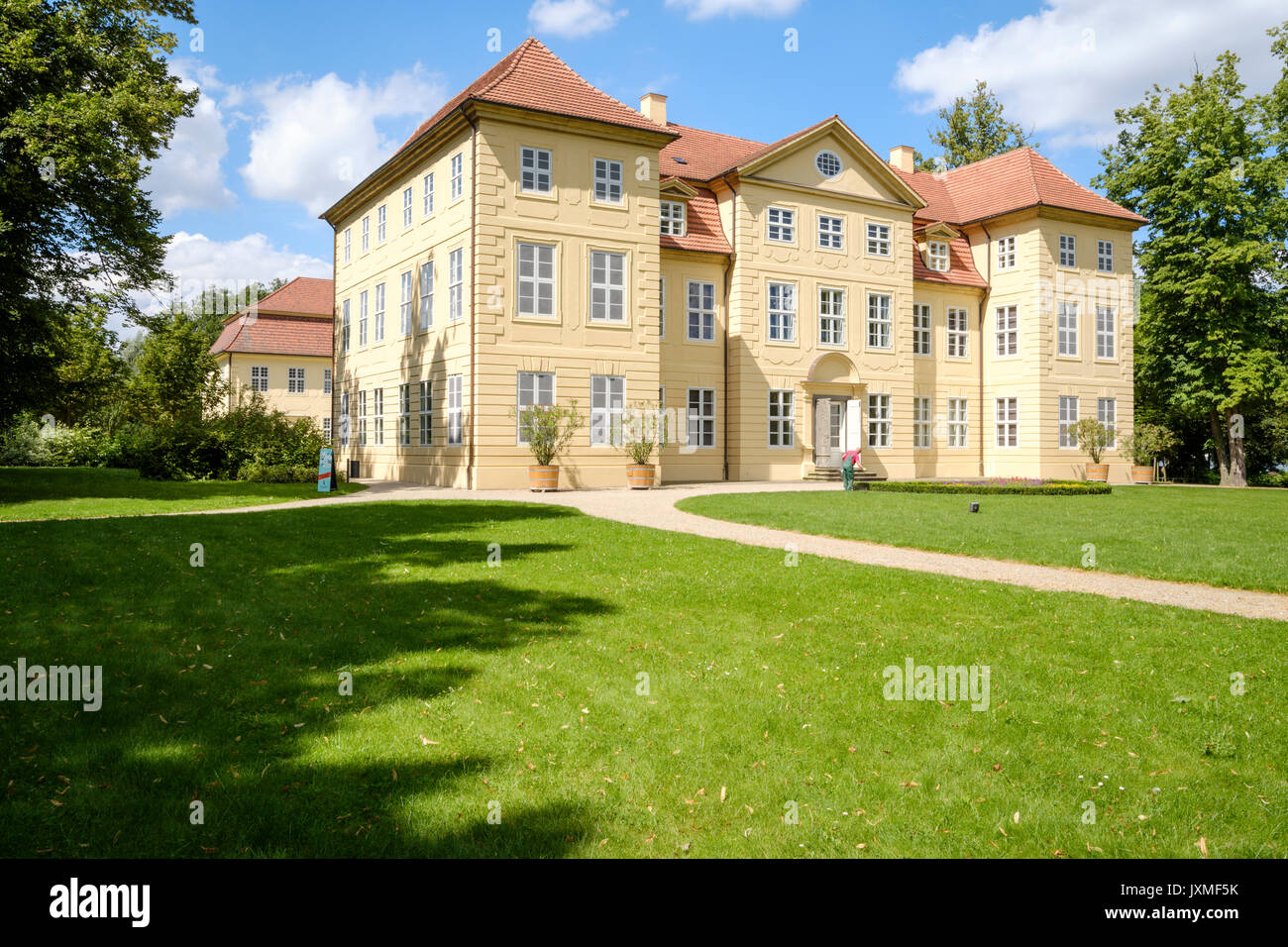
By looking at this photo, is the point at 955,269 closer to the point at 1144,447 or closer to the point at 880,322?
the point at 880,322

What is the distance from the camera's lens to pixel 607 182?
2720 cm

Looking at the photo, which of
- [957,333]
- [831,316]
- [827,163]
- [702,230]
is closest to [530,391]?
[702,230]

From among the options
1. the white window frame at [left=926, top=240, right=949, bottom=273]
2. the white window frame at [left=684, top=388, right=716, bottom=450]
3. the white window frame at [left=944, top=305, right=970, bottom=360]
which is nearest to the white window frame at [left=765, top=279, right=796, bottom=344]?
the white window frame at [left=684, top=388, right=716, bottom=450]

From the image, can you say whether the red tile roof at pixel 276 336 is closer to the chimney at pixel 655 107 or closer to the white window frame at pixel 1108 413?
the chimney at pixel 655 107

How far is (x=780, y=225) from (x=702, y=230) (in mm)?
3036

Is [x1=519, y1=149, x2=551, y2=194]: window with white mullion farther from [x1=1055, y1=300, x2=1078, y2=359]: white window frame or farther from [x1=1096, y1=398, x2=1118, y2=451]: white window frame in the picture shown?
[x1=1096, y1=398, x2=1118, y2=451]: white window frame

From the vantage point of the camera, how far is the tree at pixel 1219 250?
36188 mm

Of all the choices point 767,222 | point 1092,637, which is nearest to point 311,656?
point 1092,637

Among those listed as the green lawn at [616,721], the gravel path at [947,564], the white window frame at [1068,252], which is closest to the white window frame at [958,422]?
the white window frame at [1068,252]

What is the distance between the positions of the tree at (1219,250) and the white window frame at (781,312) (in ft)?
59.9

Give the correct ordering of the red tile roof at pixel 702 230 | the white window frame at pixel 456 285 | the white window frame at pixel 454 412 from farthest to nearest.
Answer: the red tile roof at pixel 702 230, the white window frame at pixel 454 412, the white window frame at pixel 456 285

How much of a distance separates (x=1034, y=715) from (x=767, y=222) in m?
28.9
